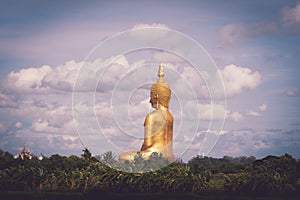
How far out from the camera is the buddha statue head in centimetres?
4278

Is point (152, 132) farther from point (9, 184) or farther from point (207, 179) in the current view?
point (9, 184)

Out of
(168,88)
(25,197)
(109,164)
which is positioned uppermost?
(168,88)

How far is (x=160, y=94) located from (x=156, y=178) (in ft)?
25.0

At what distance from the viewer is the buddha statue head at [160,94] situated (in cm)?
4278

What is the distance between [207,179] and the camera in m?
38.3

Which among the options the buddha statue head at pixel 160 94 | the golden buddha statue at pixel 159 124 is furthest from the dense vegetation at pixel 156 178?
the buddha statue head at pixel 160 94

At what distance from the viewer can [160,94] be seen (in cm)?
4275

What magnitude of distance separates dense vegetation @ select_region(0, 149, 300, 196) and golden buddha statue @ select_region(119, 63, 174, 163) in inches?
53.2

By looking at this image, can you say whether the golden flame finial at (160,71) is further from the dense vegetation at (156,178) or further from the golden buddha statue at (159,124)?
the dense vegetation at (156,178)

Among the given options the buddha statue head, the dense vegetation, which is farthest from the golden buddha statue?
the dense vegetation

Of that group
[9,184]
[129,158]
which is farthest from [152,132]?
[9,184]

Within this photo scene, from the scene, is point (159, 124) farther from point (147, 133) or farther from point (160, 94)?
point (160, 94)

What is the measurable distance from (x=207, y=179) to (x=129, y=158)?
18.5 feet

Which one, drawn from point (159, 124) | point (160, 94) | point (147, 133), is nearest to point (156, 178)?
point (147, 133)
